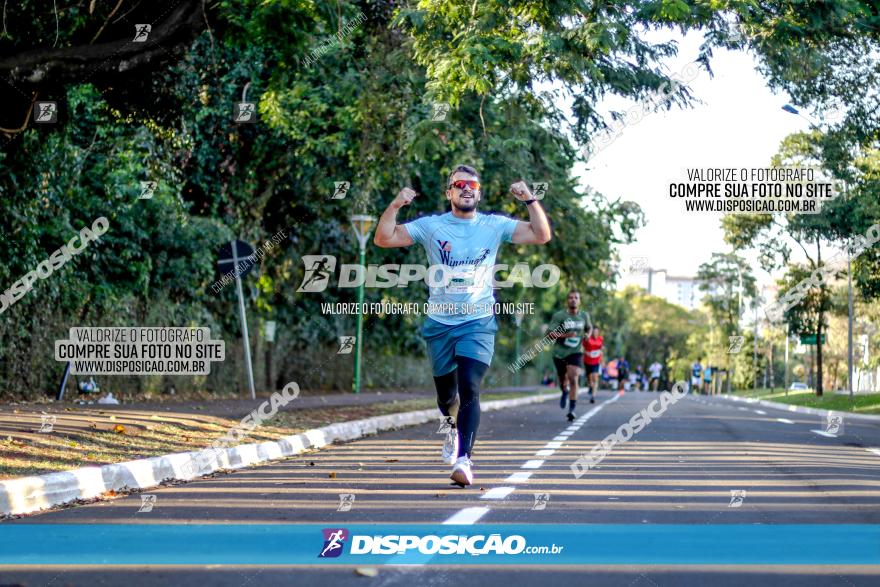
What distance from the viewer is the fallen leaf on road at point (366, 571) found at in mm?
5602

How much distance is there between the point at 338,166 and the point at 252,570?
2216 cm

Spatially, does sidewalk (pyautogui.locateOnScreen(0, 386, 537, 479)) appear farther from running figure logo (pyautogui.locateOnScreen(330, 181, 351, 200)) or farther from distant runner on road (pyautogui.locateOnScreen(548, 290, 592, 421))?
running figure logo (pyautogui.locateOnScreen(330, 181, 351, 200))

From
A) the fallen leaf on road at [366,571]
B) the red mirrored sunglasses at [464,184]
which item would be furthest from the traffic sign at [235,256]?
the fallen leaf on road at [366,571]

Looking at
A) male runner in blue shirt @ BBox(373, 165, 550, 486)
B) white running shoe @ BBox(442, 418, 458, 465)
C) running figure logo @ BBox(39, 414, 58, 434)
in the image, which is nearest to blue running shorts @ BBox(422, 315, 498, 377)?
male runner in blue shirt @ BBox(373, 165, 550, 486)

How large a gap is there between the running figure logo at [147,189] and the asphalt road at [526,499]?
8.22m

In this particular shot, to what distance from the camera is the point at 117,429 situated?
1238 centimetres

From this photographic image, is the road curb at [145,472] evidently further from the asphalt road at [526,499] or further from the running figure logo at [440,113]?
the running figure logo at [440,113]

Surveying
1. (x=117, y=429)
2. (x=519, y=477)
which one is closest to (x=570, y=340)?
(x=117, y=429)

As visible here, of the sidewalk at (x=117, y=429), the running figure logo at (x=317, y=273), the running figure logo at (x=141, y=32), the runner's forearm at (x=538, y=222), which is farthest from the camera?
the running figure logo at (x=317, y=273)

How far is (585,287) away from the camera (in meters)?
29.4

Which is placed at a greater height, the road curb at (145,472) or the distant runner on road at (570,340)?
the distant runner on road at (570,340)

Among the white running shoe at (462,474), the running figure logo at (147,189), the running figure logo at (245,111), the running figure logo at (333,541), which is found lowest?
the running figure logo at (333,541)

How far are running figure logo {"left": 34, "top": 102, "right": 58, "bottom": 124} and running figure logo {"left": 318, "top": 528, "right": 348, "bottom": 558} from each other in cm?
870

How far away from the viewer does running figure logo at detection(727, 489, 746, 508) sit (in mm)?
8445
